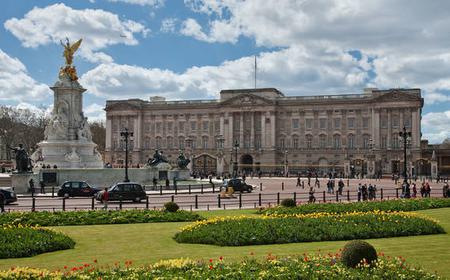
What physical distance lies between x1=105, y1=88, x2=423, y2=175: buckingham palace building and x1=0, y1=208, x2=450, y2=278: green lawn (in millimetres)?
86612

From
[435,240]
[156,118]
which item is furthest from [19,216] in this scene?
[156,118]

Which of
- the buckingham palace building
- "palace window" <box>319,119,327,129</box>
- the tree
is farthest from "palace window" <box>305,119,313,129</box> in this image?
the tree

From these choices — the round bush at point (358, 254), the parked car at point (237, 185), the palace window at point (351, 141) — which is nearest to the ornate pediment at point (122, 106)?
the palace window at point (351, 141)

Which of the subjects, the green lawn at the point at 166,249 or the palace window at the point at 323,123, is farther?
the palace window at the point at 323,123

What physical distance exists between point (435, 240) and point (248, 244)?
6067 mm

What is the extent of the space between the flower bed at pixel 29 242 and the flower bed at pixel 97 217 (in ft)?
16.2

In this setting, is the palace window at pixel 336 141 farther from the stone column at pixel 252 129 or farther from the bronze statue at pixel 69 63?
the bronze statue at pixel 69 63

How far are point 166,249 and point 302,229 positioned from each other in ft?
15.7

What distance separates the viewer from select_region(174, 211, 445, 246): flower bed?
1720 centimetres

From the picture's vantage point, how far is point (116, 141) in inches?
5138

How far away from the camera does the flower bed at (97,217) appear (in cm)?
2216

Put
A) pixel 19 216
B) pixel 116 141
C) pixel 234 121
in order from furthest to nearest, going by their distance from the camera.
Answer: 1. pixel 116 141
2. pixel 234 121
3. pixel 19 216

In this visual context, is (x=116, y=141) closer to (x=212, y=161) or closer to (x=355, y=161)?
(x=212, y=161)

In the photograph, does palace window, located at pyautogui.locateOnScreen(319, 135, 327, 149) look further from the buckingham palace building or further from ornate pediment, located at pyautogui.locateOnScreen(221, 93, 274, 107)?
ornate pediment, located at pyautogui.locateOnScreen(221, 93, 274, 107)
